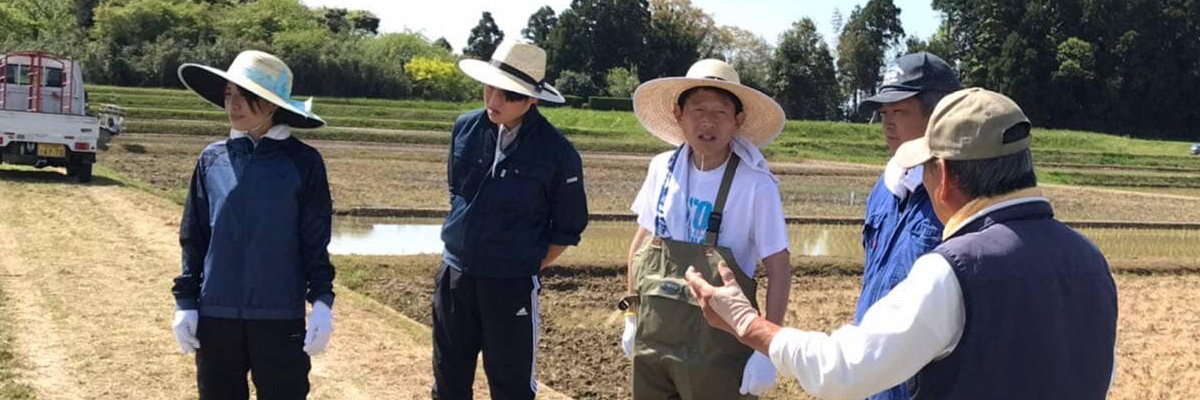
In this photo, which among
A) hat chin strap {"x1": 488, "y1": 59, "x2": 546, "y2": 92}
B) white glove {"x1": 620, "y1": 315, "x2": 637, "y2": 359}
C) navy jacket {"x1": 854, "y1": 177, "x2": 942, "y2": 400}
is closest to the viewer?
navy jacket {"x1": 854, "y1": 177, "x2": 942, "y2": 400}

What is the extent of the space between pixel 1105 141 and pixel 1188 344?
41807mm

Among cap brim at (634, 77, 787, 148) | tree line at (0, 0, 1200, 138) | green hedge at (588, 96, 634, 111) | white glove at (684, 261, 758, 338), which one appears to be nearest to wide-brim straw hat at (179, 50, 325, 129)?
cap brim at (634, 77, 787, 148)

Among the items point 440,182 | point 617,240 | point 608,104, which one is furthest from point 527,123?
point 608,104

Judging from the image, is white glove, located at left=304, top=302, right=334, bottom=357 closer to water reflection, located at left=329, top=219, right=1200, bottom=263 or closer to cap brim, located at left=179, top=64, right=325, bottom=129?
cap brim, located at left=179, top=64, right=325, bottom=129

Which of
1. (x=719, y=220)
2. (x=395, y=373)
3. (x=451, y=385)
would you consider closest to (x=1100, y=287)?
(x=719, y=220)

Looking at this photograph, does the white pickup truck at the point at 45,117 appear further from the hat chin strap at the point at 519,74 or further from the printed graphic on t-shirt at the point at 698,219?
the printed graphic on t-shirt at the point at 698,219

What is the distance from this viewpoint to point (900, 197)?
9.58ft

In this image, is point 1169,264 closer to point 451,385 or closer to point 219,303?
point 451,385

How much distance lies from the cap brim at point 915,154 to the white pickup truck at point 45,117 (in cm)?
1372

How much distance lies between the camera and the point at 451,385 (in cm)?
367

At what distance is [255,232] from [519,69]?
1.09 metres

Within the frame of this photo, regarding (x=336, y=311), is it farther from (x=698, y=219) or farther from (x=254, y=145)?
(x=698, y=219)

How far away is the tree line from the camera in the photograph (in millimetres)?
45344

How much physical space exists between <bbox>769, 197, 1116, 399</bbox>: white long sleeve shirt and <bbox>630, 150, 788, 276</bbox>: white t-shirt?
3.67ft
